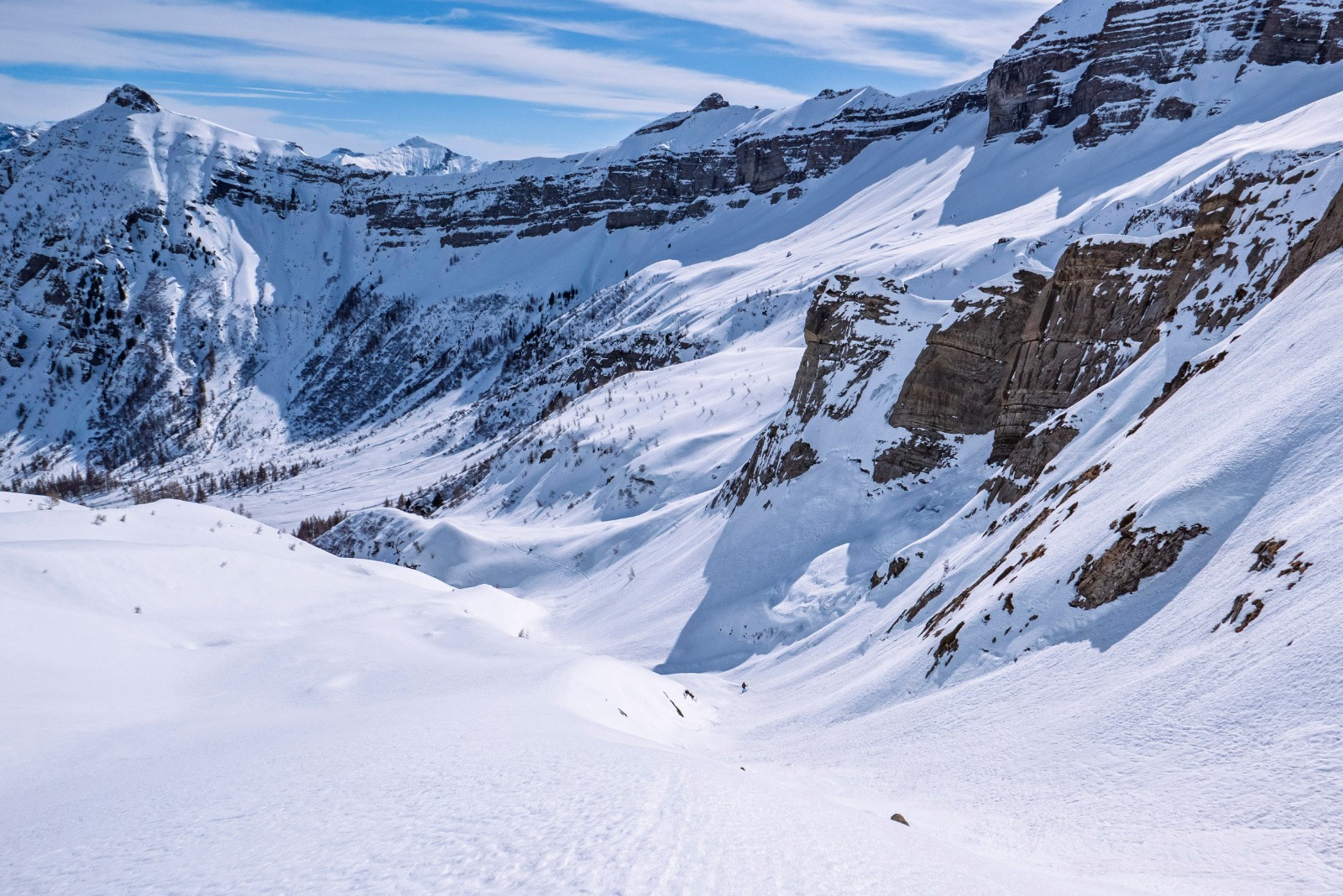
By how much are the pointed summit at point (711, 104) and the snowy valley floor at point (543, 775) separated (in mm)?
190026

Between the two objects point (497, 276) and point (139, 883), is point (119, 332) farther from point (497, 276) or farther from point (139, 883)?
point (139, 883)

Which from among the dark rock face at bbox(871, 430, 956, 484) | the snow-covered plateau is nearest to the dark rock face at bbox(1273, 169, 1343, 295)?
the snow-covered plateau

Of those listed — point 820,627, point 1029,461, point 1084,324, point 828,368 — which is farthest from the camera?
point 828,368

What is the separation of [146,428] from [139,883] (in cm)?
15664

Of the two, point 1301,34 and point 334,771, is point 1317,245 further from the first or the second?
point 1301,34

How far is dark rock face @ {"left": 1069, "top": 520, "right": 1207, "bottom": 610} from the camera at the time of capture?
8555 mm

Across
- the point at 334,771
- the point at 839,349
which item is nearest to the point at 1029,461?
the point at 839,349

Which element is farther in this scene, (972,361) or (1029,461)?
(972,361)

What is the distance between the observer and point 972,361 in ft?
78.8

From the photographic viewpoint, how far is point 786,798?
6059 millimetres

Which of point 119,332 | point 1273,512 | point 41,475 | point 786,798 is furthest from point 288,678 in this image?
point 119,332

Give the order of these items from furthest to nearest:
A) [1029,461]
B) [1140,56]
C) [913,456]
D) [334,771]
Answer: [1140,56] → [913,456] → [1029,461] → [334,771]

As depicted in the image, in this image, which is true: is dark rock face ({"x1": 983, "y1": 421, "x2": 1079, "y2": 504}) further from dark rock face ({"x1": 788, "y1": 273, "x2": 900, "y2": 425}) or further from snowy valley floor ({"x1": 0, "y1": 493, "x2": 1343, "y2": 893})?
dark rock face ({"x1": 788, "y1": 273, "x2": 900, "y2": 425})

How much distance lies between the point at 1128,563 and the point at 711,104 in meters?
194
